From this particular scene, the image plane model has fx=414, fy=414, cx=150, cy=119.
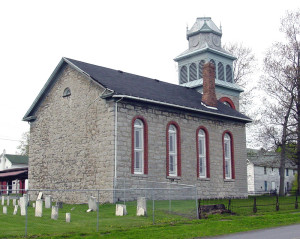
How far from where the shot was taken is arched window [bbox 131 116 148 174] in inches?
966

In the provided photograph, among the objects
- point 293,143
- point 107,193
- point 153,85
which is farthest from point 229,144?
point 107,193

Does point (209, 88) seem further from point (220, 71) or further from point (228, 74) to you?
point (228, 74)

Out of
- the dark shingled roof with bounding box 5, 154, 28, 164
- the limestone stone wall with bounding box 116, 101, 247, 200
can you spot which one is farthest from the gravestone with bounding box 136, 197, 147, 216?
→ the dark shingled roof with bounding box 5, 154, 28, 164

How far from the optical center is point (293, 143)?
125ft

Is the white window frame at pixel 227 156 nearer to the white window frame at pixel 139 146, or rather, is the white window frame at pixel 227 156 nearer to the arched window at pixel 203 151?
the arched window at pixel 203 151

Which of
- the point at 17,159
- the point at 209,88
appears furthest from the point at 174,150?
the point at 17,159

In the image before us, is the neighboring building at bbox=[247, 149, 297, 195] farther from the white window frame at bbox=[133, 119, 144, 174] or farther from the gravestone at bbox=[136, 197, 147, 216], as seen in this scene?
the gravestone at bbox=[136, 197, 147, 216]

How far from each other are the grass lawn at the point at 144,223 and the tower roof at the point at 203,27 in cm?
2008

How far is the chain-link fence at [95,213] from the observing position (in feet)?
48.7

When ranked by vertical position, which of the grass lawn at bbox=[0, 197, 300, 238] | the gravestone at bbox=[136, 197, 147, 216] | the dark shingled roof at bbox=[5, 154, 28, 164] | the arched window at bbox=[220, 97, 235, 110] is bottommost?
the grass lawn at bbox=[0, 197, 300, 238]

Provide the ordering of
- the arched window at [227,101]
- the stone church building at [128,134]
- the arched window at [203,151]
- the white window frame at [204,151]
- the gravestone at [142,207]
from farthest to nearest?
the arched window at [227,101], the white window frame at [204,151], the arched window at [203,151], the stone church building at [128,134], the gravestone at [142,207]

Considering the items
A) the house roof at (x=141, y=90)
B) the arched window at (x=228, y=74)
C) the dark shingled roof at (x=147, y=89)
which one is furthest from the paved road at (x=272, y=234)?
the arched window at (x=228, y=74)

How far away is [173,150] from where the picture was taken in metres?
27.0

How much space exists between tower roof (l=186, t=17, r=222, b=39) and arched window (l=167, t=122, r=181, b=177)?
13.8 m
